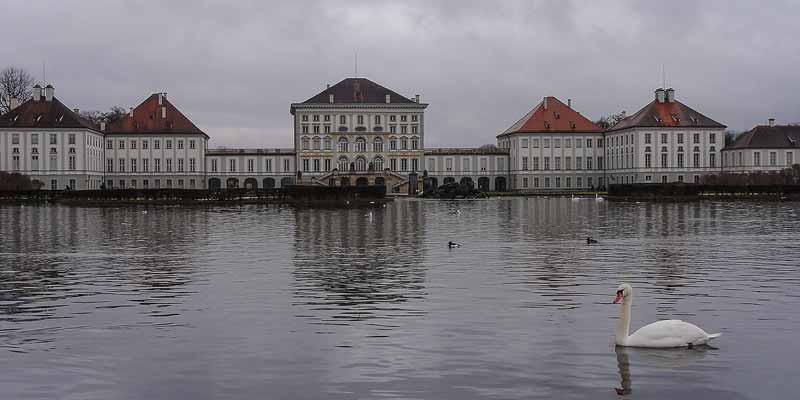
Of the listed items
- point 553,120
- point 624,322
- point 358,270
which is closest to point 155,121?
point 553,120

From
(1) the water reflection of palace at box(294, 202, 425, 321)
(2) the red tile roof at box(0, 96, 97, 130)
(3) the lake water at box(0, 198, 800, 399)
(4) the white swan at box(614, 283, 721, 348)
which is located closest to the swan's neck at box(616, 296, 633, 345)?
(4) the white swan at box(614, 283, 721, 348)

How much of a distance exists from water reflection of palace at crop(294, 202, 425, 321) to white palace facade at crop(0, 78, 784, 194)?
80955 mm

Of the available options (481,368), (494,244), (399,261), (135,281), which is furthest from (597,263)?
(481,368)

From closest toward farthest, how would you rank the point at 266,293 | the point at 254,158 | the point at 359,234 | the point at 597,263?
the point at 266,293, the point at 597,263, the point at 359,234, the point at 254,158

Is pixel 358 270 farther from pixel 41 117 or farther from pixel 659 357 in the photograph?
pixel 41 117

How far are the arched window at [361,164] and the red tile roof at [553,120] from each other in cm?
2057

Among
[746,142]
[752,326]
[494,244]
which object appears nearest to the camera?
[752,326]

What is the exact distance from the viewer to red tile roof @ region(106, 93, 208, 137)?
122938 millimetres

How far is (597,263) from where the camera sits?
24141 millimetres

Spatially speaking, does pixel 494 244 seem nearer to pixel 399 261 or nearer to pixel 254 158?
pixel 399 261

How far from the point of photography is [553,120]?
5118 inches

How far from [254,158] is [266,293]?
110 meters

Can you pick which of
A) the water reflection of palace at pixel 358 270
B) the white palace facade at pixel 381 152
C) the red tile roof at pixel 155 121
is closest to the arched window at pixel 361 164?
the white palace facade at pixel 381 152

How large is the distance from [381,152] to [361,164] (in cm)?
323
